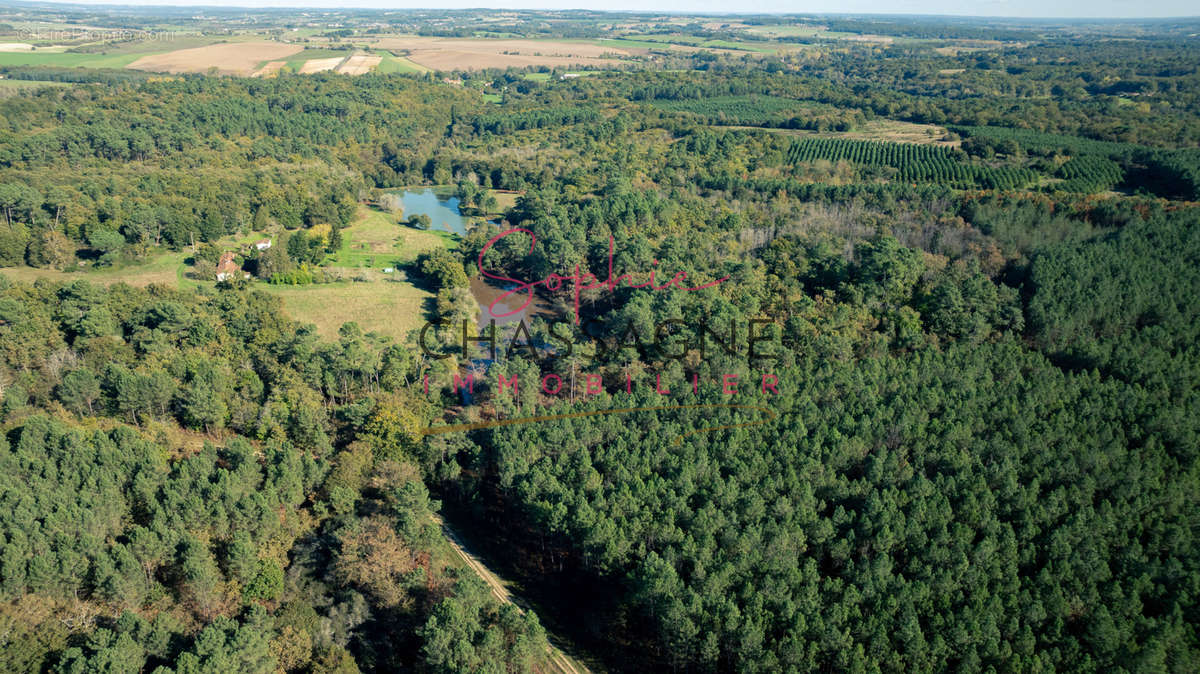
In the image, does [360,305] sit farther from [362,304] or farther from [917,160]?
[917,160]

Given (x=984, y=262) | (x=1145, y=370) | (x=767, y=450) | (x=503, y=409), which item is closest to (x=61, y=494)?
(x=503, y=409)

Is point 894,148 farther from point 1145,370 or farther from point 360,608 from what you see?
point 360,608

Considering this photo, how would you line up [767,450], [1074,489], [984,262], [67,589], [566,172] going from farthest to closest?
1. [566,172]
2. [984,262]
3. [767,450]
4. [1074,489]
5. [67,589]

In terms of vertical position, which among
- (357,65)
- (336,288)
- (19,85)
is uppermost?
(357,65)

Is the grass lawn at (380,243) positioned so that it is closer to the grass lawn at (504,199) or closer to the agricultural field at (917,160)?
the grass lawn at (504,199)

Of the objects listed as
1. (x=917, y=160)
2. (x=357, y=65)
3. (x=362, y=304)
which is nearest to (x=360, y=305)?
(x=362, y=304)

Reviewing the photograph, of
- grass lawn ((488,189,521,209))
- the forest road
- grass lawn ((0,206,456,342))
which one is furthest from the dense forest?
grass lawn ((488,189,521,209))
